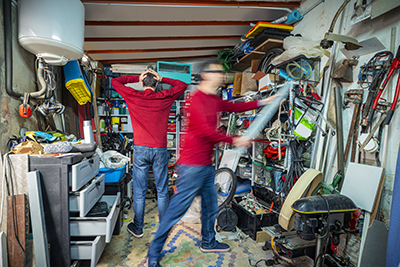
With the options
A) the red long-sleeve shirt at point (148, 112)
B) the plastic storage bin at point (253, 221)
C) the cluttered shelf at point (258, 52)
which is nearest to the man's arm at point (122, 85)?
the red long-sleeve shirt at point (148, 112)

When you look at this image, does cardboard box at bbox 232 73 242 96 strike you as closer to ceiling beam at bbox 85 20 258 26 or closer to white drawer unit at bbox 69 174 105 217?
ceiling beam at bbox 85 20 258 26

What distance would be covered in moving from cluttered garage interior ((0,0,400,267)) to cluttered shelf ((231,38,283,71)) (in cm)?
4

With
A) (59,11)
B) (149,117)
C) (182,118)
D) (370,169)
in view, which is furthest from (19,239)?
(182,118)

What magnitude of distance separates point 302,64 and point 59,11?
244 cm

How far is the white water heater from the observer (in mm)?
1690

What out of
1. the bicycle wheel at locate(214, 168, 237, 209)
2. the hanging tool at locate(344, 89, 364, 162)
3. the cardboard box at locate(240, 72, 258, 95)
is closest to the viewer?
the hanging tool at locate(344, 89, 364, 162)

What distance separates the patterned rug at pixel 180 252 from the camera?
1.94 m

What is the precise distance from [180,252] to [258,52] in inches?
110

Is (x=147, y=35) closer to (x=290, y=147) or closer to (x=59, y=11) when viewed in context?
(x=59, y=11)

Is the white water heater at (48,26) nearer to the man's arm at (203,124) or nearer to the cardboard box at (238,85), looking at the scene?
the man's arm at (203,124)

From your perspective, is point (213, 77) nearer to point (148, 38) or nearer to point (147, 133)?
point (147, 133)

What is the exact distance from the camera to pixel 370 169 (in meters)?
1.71

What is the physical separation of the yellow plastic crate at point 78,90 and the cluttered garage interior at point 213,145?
0.8 inches

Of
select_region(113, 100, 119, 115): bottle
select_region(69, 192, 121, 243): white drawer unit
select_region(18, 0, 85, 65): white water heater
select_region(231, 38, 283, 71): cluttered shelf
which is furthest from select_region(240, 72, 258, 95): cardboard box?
select_region(113, 100, 119, 115): bottle
